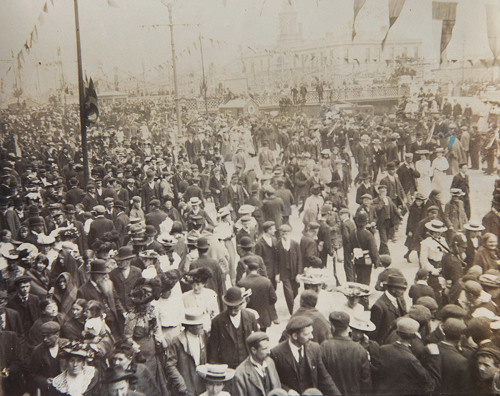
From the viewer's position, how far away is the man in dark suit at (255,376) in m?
4.31

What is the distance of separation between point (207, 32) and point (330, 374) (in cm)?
468

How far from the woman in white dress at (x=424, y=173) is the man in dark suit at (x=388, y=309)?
1.82 meters

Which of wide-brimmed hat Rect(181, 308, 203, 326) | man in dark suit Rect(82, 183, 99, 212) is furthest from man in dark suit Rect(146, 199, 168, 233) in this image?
wide-brimmed hat Rect(181, 308, 203, 326)

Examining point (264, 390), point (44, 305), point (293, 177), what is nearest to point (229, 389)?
point (264, 390)

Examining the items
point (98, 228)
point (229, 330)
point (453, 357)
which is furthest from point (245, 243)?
point (453, 357)

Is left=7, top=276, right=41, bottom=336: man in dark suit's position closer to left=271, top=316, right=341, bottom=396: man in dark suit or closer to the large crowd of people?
the large crowd of people

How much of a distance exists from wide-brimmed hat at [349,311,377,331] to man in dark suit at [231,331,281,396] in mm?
915

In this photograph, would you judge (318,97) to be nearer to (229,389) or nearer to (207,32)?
(207,32)

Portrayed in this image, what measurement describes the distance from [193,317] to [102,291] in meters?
1.41

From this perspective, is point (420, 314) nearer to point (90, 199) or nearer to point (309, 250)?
point (309, 250)

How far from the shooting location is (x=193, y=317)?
4457mm

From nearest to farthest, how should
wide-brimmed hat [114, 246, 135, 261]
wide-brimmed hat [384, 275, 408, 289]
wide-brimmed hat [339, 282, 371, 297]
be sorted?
wide-brimmed hat [384, 275, 408, 289] < wide-brimmed hat [339, 282, 371, 297] < wide-brimmed hat [114, 246, 135, 261]

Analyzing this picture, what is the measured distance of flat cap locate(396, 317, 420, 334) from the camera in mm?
4188

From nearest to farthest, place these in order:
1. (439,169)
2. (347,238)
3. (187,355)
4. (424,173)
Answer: (187,355) → (347,238) → (439,169) → (424,173)
